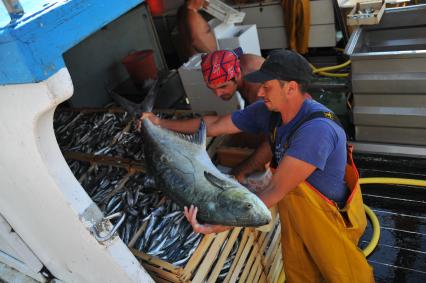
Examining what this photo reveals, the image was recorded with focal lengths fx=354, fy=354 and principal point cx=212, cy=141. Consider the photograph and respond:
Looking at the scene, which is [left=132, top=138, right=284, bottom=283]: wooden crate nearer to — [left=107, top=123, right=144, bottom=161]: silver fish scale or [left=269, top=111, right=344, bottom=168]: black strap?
[left=269, top=111, right=344, bottom=168]: black strap

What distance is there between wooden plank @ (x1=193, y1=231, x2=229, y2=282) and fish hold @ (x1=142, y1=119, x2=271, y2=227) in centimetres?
38

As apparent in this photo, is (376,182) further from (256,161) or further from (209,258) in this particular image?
(209,258)

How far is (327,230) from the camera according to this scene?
2.43 m

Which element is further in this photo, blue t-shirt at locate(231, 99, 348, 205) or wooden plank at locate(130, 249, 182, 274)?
wooden plank at locate(130, 249, 182, 274)

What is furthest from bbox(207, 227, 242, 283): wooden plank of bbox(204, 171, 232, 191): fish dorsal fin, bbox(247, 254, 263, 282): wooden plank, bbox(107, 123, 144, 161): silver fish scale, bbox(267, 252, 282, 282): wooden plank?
bbox(107, 123, 144, 161): silver fish scale

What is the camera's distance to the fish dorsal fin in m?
2.23

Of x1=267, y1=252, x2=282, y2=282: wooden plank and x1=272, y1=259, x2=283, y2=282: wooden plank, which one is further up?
x1=267, y1=252, x2=282, y2=282: wooden plank

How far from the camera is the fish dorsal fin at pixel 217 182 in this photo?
2.23 metres

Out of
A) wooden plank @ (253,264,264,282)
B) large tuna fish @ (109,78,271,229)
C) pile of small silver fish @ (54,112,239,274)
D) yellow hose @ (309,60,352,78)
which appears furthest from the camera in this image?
yellow hose @ (309,60,352,78)

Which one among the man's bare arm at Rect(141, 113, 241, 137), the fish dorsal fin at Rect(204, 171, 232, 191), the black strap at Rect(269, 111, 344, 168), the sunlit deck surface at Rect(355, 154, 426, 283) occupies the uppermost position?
the black strap at Rect(269, 111, 344, 168)

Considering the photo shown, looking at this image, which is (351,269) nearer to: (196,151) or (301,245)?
(301,245)

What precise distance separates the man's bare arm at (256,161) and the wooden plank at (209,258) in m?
0.66

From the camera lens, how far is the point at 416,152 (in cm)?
430

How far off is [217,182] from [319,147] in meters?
0.67
